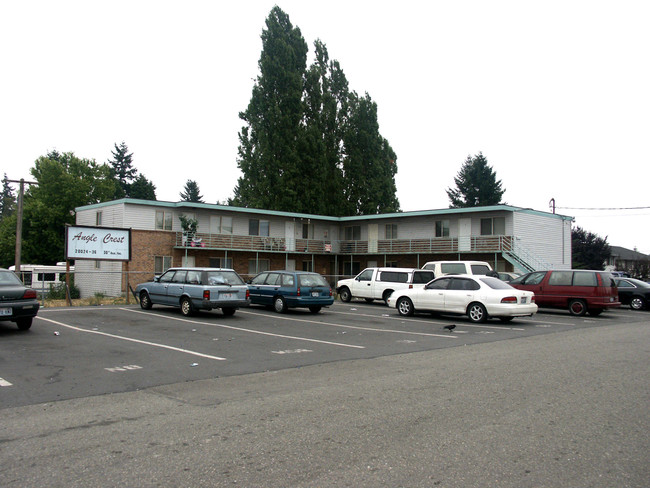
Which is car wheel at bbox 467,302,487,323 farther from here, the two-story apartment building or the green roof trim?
the green roof trim

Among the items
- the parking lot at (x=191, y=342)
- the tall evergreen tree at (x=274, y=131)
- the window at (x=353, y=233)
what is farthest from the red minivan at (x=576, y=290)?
the tall evergreen tree at (x=274, y=131)

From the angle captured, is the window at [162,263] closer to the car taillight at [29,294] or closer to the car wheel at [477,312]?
Result: the car taillight at [29,294]

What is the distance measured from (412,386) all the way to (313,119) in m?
45.8

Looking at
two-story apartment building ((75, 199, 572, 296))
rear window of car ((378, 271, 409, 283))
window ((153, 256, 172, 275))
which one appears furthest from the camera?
window ((153, 256, 172, 275))

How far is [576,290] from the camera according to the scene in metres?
20.2

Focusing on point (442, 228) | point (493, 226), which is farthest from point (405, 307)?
point (442, 228)

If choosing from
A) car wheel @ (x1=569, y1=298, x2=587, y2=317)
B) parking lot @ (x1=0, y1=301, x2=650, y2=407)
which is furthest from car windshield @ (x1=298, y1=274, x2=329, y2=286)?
car wheel @ (x1=569, y1=298, x2=587, y2=317)

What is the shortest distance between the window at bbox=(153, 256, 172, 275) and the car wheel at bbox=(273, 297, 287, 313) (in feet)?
59.7

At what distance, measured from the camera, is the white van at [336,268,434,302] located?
23000mm

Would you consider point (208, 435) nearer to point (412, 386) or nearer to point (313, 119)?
point (412, 386)

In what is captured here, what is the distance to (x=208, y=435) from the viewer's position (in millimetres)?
5141

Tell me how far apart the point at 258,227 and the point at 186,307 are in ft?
81.4

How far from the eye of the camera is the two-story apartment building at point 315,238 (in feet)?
115

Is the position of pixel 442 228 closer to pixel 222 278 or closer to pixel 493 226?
pixel 493 226
